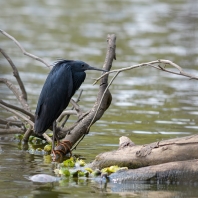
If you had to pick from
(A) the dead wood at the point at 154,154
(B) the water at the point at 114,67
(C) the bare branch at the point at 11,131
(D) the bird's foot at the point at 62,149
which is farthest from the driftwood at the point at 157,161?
(C) the bare branch at the point at 11,131

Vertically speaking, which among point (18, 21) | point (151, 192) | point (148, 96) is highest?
point (18, 21)

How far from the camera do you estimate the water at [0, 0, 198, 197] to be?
7.13 metres

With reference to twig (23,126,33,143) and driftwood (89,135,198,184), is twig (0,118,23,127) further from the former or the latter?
driftwood (89,135,198,184)

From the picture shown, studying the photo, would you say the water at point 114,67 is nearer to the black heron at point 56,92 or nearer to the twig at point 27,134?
the twig at point 27,134

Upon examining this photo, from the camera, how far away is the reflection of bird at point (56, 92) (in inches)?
332

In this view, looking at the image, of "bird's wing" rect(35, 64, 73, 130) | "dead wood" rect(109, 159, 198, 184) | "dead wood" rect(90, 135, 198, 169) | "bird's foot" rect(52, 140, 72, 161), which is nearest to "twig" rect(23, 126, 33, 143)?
"bird's foot" rect(52, 140, 72, 161)

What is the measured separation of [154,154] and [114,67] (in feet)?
26.4

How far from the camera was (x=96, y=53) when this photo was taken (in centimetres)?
1731

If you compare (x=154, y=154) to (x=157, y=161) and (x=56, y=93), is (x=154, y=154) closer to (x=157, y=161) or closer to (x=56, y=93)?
(x=157, y=161)

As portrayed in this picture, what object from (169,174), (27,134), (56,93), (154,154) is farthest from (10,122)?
(169,174)

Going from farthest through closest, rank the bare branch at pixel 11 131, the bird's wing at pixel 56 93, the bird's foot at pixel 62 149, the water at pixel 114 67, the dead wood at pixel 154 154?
the bare branch at pixel 11 131, the bird's foot at pixel 62 149, the bird's wing at pixel 56 93, the dead wood at pixel 154 154, the water at pixel 114 67

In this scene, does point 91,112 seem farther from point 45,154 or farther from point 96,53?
point 96,53

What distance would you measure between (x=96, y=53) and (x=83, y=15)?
6325 millimetres

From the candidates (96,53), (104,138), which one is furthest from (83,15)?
(104,138)
